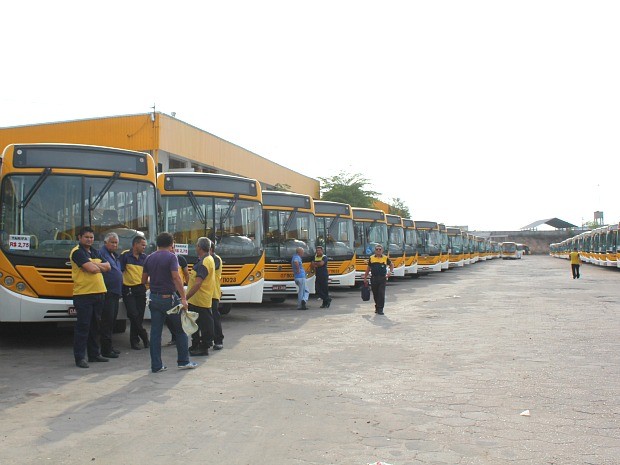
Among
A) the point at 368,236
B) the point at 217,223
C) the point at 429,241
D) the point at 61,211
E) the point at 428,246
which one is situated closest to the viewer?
the point at 61,211

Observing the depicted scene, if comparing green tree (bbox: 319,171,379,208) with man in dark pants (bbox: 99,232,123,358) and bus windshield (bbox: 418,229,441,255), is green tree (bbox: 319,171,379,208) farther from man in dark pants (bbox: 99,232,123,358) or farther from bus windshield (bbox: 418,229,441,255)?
man in dark pants (bbox: 99,232,123,358)

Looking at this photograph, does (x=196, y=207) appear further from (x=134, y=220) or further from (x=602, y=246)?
(x=602, y=246)

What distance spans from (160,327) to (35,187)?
3.53 m

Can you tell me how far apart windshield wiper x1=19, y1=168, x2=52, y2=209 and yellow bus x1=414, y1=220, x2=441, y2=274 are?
25.8 meters

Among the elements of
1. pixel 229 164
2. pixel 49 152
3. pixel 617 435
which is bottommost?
pixel 617 435

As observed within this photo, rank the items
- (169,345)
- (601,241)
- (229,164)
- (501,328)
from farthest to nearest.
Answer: (601,241) < (229,164) < (501,328) < (169,345)

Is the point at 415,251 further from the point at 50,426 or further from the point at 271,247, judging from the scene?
the point at 50,426

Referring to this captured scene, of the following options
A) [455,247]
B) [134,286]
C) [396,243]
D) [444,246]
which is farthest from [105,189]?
[455,247]

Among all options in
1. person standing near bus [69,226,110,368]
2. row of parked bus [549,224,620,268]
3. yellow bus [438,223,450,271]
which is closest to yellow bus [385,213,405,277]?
yellow bus [438,223,450,271]

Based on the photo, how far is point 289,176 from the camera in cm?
5222

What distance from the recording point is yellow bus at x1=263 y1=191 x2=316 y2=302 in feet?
55.2

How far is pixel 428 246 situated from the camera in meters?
35.5

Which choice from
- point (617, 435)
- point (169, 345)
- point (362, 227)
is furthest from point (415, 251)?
point (617, 435)

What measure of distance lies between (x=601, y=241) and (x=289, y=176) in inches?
949
